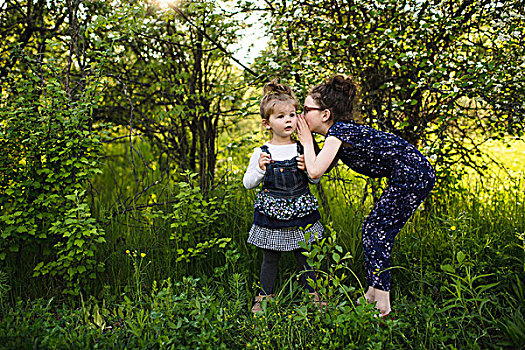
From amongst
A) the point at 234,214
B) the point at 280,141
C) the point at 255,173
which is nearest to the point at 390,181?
the point at 280,141

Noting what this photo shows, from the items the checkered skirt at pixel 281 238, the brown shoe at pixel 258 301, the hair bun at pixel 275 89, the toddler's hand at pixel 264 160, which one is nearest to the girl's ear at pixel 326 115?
the hair bun at pixel 275 89

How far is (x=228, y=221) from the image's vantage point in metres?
3.34

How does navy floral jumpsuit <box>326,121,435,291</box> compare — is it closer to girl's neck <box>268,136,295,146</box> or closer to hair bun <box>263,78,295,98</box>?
girl's neck <box>268,136,295,146</box>

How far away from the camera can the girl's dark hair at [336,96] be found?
8.44 ft

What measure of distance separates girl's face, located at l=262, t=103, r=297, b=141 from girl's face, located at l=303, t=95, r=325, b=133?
10cm

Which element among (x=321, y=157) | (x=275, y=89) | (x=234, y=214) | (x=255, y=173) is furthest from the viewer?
(x=234, y=214)

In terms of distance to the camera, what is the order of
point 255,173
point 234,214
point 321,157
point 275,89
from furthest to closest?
point 234,214
point 275,89
point 255,173
point 321,157

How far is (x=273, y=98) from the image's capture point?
8.42ft

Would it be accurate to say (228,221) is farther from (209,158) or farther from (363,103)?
(363,103)

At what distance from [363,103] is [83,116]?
218 centimetres

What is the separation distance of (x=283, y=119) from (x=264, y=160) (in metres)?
0.29

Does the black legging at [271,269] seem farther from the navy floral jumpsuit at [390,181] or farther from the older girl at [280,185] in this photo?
the navy floral jumpsuit at [390,181]

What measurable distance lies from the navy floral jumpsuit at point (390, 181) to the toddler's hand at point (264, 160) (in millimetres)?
387

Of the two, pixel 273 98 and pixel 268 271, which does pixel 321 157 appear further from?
pixel 268 271
